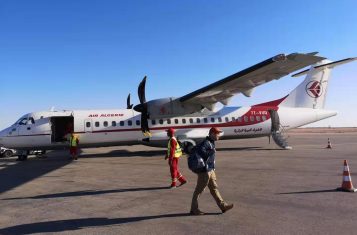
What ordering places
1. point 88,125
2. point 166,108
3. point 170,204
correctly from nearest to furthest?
point 170,204
point 166,108
point 88,125

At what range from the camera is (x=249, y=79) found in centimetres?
1753

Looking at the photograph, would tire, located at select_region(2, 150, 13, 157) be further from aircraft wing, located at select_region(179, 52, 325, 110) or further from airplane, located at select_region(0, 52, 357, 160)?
aircraft wing, located at select_region(179, 52, 325, 110)

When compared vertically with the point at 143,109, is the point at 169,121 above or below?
below

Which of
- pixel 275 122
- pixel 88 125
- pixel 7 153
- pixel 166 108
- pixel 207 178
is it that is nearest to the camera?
pixel 207 178

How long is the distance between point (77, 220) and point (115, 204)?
4.55 feet

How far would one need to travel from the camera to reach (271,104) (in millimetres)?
23906

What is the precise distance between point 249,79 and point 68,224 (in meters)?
13.3

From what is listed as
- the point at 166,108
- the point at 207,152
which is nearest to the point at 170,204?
the point at 207,152

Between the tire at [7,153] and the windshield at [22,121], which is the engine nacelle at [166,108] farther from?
the tire at [7,153]

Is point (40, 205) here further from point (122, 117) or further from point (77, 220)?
point (122, 117)

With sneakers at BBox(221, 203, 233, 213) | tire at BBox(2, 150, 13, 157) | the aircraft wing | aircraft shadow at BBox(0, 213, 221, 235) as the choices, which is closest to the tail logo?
the aircraft wing

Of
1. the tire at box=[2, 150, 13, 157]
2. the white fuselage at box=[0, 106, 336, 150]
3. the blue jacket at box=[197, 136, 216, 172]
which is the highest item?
the white fuselage at box=[0, 106, 336, 150]

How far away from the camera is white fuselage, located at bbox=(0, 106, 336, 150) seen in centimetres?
1931

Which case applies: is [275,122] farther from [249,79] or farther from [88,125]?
[88,125]
